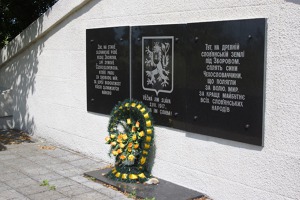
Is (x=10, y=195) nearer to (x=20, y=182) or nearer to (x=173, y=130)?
(x=20, y=182)

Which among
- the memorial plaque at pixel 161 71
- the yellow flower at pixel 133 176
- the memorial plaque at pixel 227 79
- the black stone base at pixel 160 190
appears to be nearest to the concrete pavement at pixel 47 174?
the black stone base at pixel 160 190

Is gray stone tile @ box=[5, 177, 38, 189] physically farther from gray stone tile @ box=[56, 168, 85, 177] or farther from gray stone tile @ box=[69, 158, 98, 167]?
gray stone tile @ box=[69, 158, 98, 167]

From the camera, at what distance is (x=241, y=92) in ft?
15.9

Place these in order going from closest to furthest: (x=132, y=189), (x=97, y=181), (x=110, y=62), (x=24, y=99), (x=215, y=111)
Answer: (x=215, y=111) < (x=132, y=189) < (x=97, y=181) < (x=110, y=62) < (x=24, y=99)

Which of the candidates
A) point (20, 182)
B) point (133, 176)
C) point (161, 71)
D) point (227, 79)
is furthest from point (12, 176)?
point (227, 79)

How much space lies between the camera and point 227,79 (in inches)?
195

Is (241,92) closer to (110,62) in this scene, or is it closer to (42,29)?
(110,62)

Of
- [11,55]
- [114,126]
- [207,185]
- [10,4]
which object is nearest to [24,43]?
[11,55]

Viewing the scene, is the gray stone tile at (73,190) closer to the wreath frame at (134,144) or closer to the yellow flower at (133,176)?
the wreath frame at (134,144)

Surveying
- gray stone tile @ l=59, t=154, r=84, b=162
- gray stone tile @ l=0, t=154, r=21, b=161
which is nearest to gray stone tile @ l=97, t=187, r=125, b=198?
gray stone tile @ l=59, t=154, r=84, b=162

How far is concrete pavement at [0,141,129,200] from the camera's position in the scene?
5.52 metres

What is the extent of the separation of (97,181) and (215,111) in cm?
195

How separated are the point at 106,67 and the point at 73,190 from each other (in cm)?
207

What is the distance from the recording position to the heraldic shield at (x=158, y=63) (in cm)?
577
